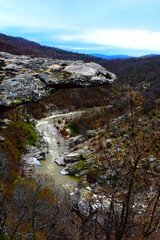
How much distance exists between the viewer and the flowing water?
19.4 m

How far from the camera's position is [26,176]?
18.5m

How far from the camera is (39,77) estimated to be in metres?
5.07

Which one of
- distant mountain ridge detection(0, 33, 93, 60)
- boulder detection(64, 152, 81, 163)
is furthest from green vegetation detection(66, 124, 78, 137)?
distant mountain ridge detection(0, 33, 93, 60)

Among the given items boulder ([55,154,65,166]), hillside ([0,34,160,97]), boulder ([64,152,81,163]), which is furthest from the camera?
hillside ([0,34,160,97])

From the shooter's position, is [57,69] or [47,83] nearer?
[47,83]

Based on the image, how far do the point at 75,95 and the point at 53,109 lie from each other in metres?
11.6

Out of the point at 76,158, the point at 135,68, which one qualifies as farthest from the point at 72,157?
the point at 135,68

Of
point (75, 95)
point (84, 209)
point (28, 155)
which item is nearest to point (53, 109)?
point (75, 95)

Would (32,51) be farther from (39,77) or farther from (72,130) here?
(39,77)

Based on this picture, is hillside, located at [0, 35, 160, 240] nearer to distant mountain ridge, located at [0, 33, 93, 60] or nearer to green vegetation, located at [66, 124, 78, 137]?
green vegetation, located at [66, 124, 78, 137]

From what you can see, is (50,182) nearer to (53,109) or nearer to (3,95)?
(3,95)

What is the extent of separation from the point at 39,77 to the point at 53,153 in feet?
68.9

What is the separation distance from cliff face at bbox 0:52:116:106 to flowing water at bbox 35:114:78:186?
585 inches

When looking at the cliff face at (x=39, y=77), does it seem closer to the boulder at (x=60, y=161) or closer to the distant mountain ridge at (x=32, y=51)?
the boulder at (x=60, y=161)
